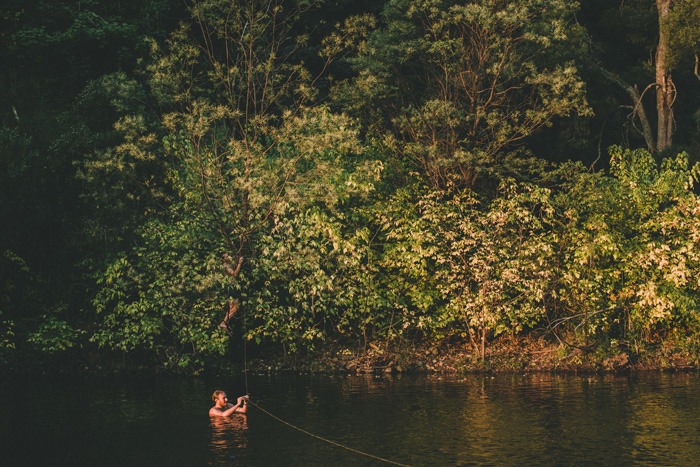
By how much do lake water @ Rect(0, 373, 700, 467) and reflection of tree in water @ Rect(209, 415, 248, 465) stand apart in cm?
3

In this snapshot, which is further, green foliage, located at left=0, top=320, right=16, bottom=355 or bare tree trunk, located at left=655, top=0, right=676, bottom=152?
bare tree trunk, located at left=655, top=0, right=676, bottom=152

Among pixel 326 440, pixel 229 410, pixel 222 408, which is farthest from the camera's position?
pixel 222 408

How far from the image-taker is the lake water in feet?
62.5

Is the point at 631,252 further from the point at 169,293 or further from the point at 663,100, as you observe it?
the point at 169,293

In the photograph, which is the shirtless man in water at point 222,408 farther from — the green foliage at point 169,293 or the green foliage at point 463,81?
the green foliage at point 463,81

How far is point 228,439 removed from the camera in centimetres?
2122

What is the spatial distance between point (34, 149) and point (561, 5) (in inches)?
816

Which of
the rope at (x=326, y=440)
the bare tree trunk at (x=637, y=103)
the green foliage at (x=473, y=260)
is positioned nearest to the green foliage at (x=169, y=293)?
the rope at (x=326, y=440)

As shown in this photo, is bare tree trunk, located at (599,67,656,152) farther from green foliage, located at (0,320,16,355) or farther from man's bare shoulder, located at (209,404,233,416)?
green foliage, located at (0,320,16,355)

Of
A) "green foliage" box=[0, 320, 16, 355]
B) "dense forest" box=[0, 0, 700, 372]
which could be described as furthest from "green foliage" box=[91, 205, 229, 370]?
"green foliage" box=[0, 320, 16, 355]

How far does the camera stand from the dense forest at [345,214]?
3180 centimetres

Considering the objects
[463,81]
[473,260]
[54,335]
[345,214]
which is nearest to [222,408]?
[54,335]

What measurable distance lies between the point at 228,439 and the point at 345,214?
1397 centimetres

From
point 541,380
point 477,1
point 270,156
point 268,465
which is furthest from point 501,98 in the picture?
point 268,465
